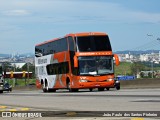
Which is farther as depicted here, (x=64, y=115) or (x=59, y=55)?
(x=59, y=55)

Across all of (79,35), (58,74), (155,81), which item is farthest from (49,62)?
(155,81)

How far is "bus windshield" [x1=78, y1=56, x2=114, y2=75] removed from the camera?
116 ft

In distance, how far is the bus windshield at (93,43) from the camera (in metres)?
35.6

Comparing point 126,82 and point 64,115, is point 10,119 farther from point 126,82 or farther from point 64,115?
point 126,82

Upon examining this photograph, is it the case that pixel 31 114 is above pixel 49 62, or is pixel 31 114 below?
below

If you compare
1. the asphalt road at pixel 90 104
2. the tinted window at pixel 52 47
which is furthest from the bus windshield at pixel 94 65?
the asphalt road at pixel 90 104

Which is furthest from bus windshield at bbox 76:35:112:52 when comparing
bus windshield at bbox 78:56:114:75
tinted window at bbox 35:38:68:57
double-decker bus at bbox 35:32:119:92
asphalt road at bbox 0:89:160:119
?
Answer: asphalt road at bbox 0:89:160:119

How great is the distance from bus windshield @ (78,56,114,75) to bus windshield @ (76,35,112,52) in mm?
661

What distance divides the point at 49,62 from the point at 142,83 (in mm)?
12774

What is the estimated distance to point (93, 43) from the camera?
3600 centimetres

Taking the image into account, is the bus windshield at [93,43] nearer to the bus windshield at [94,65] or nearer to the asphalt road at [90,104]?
the bus windshield at [94,65]

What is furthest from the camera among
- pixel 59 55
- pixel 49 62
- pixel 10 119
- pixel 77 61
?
pixel 49 62

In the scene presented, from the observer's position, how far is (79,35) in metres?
35.8

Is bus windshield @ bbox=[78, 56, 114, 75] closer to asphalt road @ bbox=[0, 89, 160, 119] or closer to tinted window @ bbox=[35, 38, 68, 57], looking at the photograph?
tinted window @ bbox=[35, 38, 68, 57]
